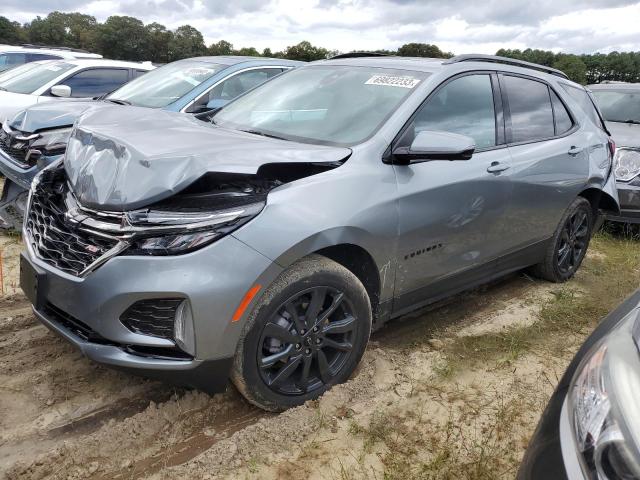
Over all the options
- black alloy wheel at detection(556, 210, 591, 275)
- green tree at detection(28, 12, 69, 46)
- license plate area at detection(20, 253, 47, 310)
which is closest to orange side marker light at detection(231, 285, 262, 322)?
license plate area at detection(20, 253, 47, 310)

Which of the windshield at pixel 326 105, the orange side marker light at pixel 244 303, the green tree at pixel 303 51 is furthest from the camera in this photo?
the green tree at pixel 303 51

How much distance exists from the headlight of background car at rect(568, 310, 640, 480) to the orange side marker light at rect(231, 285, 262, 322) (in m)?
1.27

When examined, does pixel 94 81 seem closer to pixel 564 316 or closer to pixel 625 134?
pixel 564 316

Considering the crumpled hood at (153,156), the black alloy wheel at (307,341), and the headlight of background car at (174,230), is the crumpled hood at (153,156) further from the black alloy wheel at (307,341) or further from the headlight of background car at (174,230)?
the black alloy wheel at (307,341)

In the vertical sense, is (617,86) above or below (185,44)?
below

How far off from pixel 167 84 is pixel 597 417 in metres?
5.52

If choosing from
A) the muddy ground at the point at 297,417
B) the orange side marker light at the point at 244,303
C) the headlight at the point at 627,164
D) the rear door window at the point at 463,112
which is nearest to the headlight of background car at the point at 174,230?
the orange side marker light at the point at 244,303

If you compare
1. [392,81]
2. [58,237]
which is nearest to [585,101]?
[392,81]

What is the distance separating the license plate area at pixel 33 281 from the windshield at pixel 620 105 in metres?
7.40

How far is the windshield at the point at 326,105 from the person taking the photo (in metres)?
3.10

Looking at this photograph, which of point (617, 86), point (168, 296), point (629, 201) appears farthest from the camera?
point (617, 86)

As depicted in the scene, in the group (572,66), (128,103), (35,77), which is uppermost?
(572,66)

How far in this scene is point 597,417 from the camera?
1402 millimetres

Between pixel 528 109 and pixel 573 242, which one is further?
pixel 573 242
